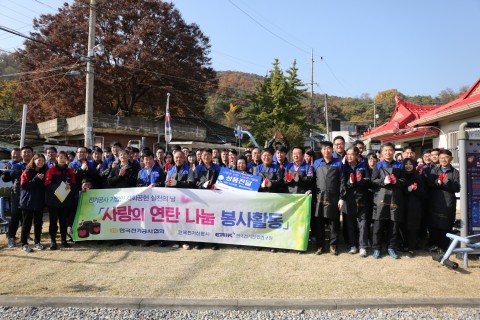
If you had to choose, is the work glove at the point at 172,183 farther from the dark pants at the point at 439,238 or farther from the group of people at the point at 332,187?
the dark pants at the point at 439,238

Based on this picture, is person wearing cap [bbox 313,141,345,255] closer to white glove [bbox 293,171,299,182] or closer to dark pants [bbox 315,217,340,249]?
dark pants [bbox 315,217,340,249]

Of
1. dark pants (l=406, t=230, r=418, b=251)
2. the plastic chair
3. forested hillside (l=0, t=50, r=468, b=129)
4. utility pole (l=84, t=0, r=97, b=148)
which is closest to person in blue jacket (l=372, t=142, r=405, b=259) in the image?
dark pants (l=406, t=230, r=418, b=251)

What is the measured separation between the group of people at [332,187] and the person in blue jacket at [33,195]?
15 mm

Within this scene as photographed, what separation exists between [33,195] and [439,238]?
23.8ft

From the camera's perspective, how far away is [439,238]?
5.77m

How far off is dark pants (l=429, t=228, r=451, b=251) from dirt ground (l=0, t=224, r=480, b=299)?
17.7 inches

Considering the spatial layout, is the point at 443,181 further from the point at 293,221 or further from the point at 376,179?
the point at 293,221

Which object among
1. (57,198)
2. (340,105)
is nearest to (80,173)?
(57,198)

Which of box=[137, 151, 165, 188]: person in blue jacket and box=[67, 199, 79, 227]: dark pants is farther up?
box=[137, 151, 165, 188]: person in blue jacket

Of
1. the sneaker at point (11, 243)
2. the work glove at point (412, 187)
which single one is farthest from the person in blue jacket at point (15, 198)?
the work glove at point (412, 187)

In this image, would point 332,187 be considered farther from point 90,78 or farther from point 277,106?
point 277,106

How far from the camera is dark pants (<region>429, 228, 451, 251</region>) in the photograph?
5.67 metres

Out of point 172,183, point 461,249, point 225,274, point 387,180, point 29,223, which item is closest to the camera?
point 225,274

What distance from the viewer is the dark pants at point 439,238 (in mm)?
5668
